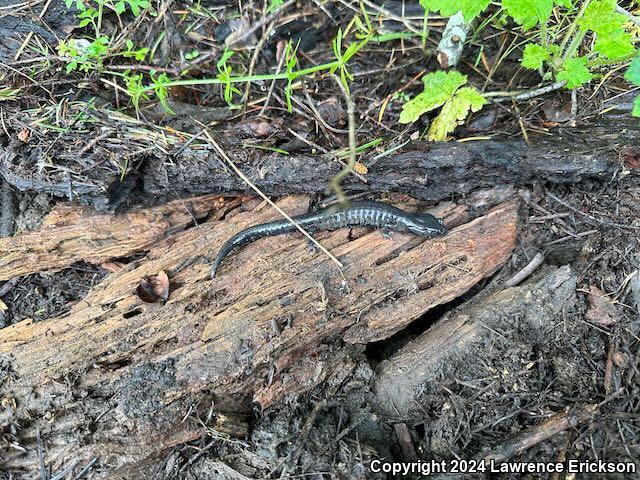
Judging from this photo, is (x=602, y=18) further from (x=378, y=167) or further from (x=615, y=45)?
(x=378, y=167)

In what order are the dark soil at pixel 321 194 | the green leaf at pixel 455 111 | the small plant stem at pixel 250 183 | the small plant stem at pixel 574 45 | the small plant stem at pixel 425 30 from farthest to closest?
1. the small plant stem at pixel 425 30
2. the small plant stem at pixel 250 183
3. the green leaf at pixel 455 111
4. the small plant stem at pixel 574 45
5. the dark soil at pixel 321 194

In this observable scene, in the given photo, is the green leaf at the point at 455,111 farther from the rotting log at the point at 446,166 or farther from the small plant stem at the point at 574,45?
the small plant stem at the point at 574,45

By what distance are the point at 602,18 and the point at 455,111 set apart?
1176mm

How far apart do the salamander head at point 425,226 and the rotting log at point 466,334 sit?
2.46 ft

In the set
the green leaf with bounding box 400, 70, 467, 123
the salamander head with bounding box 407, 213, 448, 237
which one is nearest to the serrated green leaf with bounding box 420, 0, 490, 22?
the green leaf with bounding box 400, 70, 467, 123

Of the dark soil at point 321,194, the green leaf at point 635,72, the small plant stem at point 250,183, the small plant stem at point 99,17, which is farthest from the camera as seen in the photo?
the small plant stem at point 99,17

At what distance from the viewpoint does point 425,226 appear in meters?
3.94

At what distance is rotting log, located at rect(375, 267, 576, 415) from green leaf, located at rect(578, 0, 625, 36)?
1.83m

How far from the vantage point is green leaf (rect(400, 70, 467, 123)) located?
12.3ft

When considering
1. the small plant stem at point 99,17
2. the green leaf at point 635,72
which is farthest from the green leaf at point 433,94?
the small plant stem at point 99,17

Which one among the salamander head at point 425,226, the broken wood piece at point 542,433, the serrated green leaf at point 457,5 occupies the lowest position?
the broken wood piece at point 542,433

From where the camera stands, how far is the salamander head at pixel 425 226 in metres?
3.90

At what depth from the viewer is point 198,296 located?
3643mm

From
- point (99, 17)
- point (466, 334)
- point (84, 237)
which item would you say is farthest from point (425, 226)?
point (99, 17)
